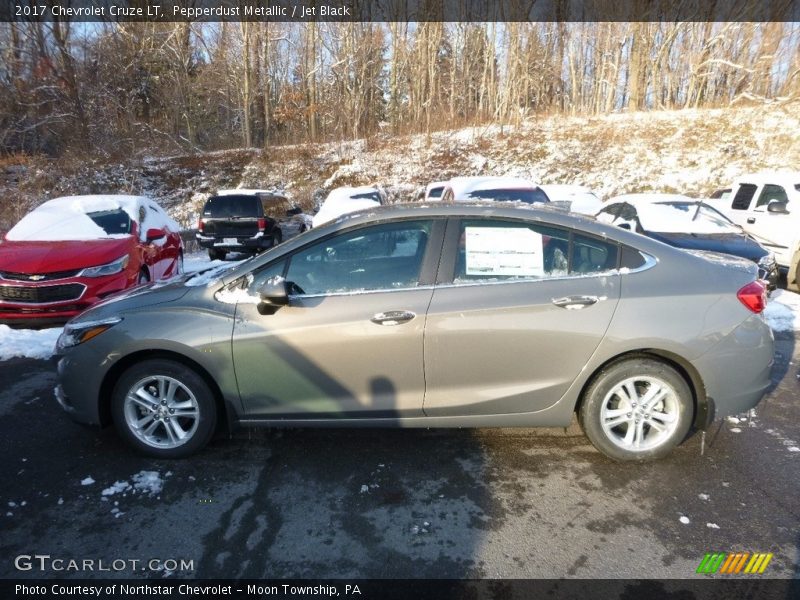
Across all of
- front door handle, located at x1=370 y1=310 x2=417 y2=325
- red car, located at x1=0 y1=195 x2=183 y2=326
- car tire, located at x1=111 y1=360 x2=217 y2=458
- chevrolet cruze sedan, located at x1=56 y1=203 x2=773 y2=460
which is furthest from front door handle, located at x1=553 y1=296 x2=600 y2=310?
red car, located at x1=0 y1=195 x2=183 y2=326

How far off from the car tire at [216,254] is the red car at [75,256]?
4.07 m

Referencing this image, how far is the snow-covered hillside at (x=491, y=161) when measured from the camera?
23.4m

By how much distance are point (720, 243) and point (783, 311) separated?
50.6 inches

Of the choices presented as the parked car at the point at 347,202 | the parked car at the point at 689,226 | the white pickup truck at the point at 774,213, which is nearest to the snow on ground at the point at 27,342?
the parked car at the point at 347,202

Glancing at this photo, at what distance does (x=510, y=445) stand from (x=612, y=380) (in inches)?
34.0

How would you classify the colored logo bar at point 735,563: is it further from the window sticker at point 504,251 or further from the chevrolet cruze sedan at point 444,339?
the window sticker at point 504,251

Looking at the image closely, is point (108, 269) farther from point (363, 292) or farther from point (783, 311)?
point (783, 311)

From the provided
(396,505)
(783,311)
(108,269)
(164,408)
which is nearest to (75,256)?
(108,269)

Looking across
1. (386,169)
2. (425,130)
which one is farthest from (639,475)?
(425,130)

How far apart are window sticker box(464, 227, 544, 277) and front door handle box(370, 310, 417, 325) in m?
0.49

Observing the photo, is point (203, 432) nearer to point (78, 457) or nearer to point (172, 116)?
point (78, 457)

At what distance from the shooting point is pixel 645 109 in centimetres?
3247

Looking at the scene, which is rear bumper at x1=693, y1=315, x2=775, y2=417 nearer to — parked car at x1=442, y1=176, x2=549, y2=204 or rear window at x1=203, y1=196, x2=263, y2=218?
parked car at x1=442, y1=176, x2=549, y2=204

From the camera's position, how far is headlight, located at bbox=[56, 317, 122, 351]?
11.2 ft
